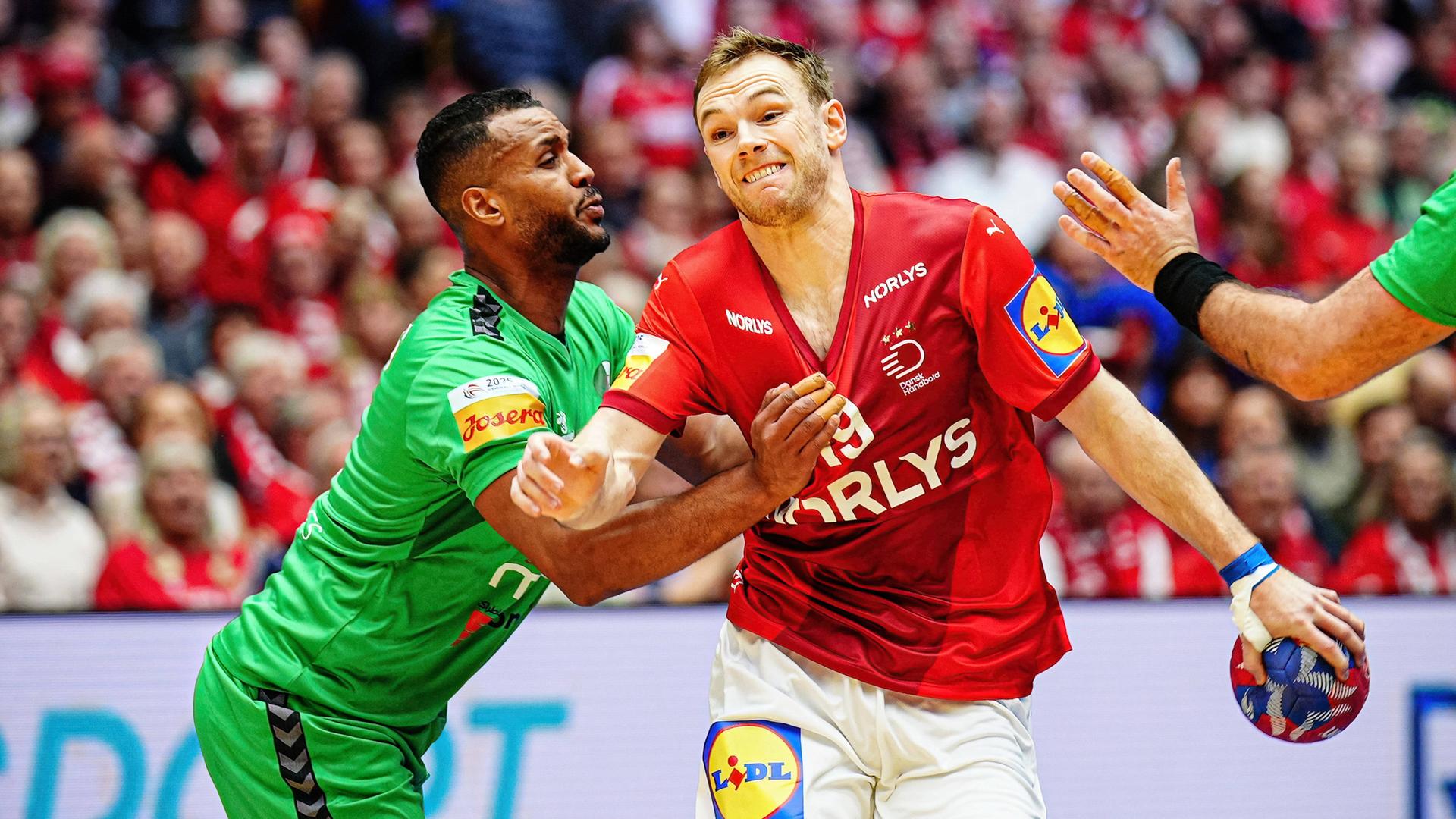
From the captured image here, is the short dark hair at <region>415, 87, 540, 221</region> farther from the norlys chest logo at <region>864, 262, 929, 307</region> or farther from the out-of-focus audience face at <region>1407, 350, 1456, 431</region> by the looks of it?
the out-of-focus audience face at <region>1407, 350, 1456, 431</region>

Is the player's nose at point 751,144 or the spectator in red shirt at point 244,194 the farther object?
the spectator in red shirt at point 244,194


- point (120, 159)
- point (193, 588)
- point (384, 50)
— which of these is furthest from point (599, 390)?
point (384, 50)

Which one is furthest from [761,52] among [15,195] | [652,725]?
[15,195]

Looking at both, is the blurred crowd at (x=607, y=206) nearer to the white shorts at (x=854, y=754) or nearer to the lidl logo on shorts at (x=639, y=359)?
the lidl logo on shorts at (x=639, y=359)

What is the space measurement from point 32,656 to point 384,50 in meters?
5.94

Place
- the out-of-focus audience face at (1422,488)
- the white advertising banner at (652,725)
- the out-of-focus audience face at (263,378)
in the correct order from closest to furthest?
the white advertising banner at (652,725) < the out-of-focus audience face at (1422,488) < the out-of-focus audience face at (263,378)

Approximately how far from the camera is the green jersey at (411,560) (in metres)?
3.78

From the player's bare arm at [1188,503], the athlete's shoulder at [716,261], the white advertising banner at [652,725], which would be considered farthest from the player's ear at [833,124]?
the white advertising banner at [652,725]

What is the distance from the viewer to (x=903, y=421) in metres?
3.56

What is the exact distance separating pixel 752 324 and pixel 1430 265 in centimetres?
151

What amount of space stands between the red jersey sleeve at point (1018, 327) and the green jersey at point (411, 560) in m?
1.10

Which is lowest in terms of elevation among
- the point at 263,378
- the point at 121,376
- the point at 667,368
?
the point at 263,378

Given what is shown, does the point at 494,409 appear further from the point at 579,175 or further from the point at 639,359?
the point at 579,175

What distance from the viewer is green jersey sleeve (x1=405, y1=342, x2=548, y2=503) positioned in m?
3.57
